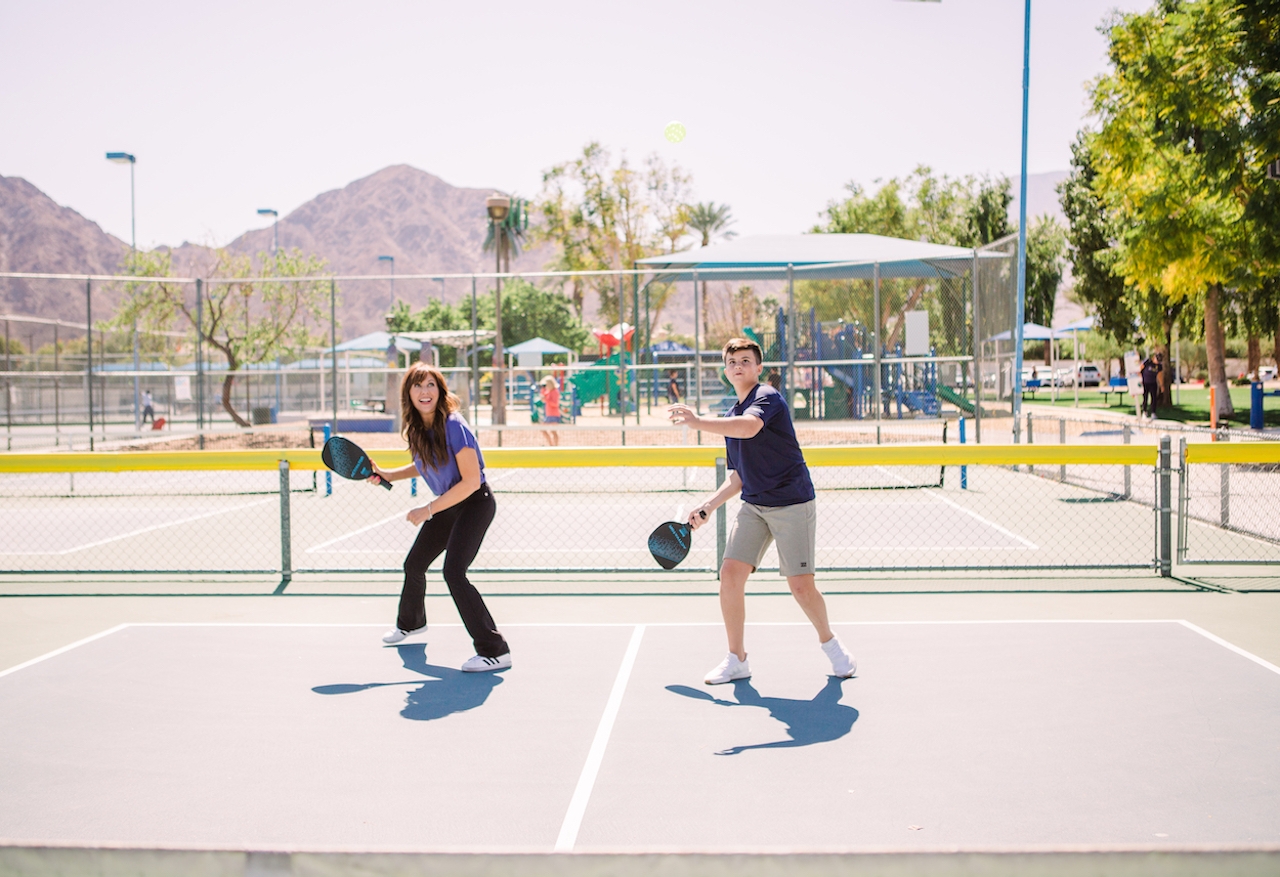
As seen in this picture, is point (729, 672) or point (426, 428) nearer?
point (729, 672)

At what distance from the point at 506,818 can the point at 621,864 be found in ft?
5.24

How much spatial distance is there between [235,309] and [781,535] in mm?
25860

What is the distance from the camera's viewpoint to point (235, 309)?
93.8 ft

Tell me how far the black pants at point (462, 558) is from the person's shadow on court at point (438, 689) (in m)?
0.23

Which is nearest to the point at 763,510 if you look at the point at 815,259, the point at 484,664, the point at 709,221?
the point at 484,664

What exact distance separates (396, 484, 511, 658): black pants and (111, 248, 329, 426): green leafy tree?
21.0m

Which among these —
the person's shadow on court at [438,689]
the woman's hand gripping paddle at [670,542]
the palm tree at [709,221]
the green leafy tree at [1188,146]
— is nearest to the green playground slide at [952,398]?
the green leafy tree at [1188,146]

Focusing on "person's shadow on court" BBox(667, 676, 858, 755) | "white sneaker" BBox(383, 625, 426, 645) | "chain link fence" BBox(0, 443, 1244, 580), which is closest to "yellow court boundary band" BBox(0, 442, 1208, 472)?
"chain link fence" BBox(0, 443, 1244, 580)

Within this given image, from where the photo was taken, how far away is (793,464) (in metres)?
5.83

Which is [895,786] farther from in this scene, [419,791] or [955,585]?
[955,585]

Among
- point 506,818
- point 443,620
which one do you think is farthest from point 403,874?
point 443,620

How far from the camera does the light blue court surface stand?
3994 millimetres

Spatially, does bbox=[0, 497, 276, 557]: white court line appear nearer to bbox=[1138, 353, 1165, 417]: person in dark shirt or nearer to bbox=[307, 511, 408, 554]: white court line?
bbox=[307, 511, 408, 554]: white court line

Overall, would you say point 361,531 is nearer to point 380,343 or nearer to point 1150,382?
point 1150,382
